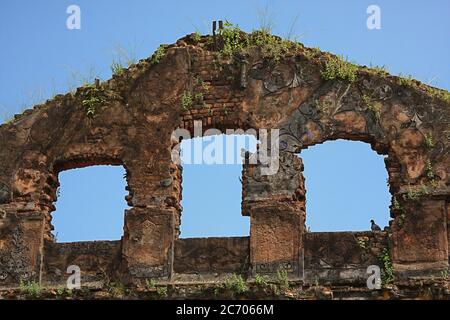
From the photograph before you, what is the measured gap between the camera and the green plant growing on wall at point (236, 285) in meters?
13.4

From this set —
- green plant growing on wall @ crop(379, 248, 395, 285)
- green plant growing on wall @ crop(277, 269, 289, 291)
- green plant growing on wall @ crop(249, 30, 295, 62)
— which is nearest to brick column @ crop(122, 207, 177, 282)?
green plant growing on wall @ crop(277, 269, 289, 291)

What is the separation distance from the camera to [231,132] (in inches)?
572

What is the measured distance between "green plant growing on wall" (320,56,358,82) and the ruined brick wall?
67mm

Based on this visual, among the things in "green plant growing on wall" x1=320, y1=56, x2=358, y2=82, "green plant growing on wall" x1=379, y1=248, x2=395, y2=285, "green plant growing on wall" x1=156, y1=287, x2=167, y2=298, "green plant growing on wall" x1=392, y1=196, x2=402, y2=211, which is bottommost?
"green plant growing on wall" x1=156, y1=287, x2=167, y2=298

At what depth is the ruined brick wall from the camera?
13.7m

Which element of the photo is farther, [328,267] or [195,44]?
[195,44]

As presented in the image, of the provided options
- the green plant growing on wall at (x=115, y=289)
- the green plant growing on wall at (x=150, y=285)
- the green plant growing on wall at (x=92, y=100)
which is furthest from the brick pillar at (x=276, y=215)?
the green plant growing on wall at (x=92, y=100)

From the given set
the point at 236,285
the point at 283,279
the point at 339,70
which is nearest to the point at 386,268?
the point at 283,279

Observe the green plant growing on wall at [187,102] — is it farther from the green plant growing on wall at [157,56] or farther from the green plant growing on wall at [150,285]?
the green plant growing on wall at [150,285]

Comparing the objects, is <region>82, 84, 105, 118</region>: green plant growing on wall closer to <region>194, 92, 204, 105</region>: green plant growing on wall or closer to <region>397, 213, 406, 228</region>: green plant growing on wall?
<region>194, 92, 204, 105</region>: green plant growing on wall

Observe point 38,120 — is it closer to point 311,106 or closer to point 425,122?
point 311,106

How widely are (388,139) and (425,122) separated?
52 cm
